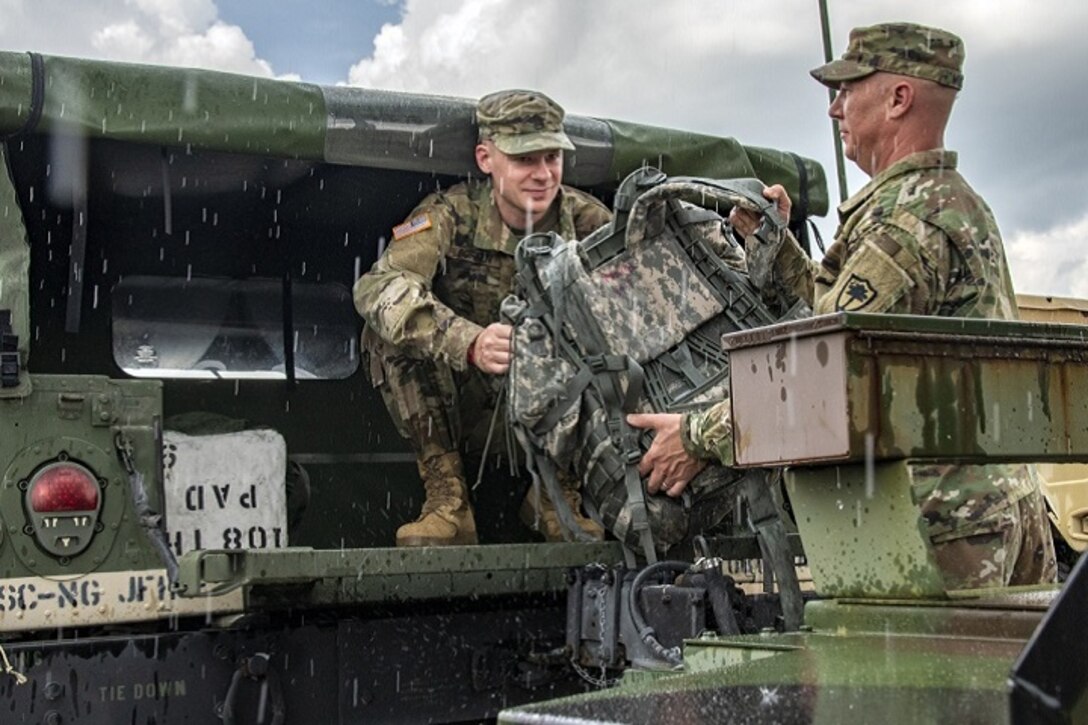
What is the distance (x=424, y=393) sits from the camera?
17.5 ft

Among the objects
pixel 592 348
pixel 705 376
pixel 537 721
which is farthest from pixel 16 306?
pixel 537 721

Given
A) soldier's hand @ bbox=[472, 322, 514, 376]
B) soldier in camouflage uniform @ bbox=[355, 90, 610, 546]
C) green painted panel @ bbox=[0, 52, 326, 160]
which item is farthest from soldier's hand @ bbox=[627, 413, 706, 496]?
green painted panel @ bbox=[0, 52, 326, 160]

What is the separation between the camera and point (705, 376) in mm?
4578

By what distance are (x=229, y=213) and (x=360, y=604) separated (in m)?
1.96

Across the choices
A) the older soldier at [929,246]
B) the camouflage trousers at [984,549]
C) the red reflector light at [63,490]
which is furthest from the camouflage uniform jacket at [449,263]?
the camouflage trousers at [984,549]

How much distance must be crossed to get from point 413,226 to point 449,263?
0.23 metres

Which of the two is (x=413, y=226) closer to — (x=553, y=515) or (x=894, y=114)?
(x=553, y=515)

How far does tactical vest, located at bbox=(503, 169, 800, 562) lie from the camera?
14.4ft

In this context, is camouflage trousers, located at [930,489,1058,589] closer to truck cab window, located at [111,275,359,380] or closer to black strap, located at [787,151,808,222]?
black strap, located at [787,151,808,222]

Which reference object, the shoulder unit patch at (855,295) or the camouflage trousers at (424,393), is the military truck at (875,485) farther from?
the camouflage trousers at (424,393)

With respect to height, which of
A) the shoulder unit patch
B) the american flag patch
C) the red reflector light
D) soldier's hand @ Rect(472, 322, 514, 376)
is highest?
the american flag patch

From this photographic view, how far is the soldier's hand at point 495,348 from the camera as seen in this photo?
15.3 feet

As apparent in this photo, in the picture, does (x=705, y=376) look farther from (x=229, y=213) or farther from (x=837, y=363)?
(x=837, y=363)

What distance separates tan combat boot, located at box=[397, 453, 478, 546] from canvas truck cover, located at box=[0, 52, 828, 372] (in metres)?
1.01
